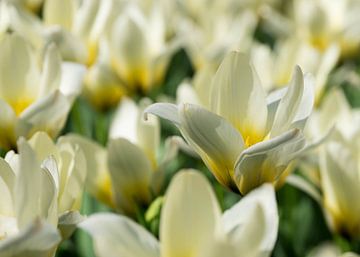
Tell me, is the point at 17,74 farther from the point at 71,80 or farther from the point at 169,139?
the point at 169,139

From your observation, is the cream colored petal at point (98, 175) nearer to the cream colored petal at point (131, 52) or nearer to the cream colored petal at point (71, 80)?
the cream colored petal at point (71, 80)

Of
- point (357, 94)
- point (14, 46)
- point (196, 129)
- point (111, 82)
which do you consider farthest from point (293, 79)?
point (357, 94)

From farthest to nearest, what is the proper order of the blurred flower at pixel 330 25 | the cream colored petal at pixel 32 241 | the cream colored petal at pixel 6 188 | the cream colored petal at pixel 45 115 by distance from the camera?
the blurred flower at pixel 330 25, the cream colored petal at pixel 45 115, the cream colored petal at pixel 6 188, the cream colored petal at pixel 32 241

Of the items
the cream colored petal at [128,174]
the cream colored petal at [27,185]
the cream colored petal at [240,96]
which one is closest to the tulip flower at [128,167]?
the cream colored petal at [128,174]

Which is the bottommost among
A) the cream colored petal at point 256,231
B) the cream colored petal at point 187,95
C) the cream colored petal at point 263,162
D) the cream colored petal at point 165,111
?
the cream colored petal at point 187,95

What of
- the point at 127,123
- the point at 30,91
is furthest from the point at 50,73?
the point at 127,123

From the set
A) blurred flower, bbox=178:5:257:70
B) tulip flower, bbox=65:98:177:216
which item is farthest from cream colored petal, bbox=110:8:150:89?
tulip flower, bbox=65:98:177:216

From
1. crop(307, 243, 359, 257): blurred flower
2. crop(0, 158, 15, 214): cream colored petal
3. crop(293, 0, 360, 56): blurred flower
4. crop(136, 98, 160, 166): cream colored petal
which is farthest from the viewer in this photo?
crop(293, 0, 360, 56): blurred flower

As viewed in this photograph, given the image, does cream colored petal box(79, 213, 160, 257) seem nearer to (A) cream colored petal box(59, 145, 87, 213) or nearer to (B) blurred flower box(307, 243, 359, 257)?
(A) cream colored petal box(59, 145, 87, 213)
